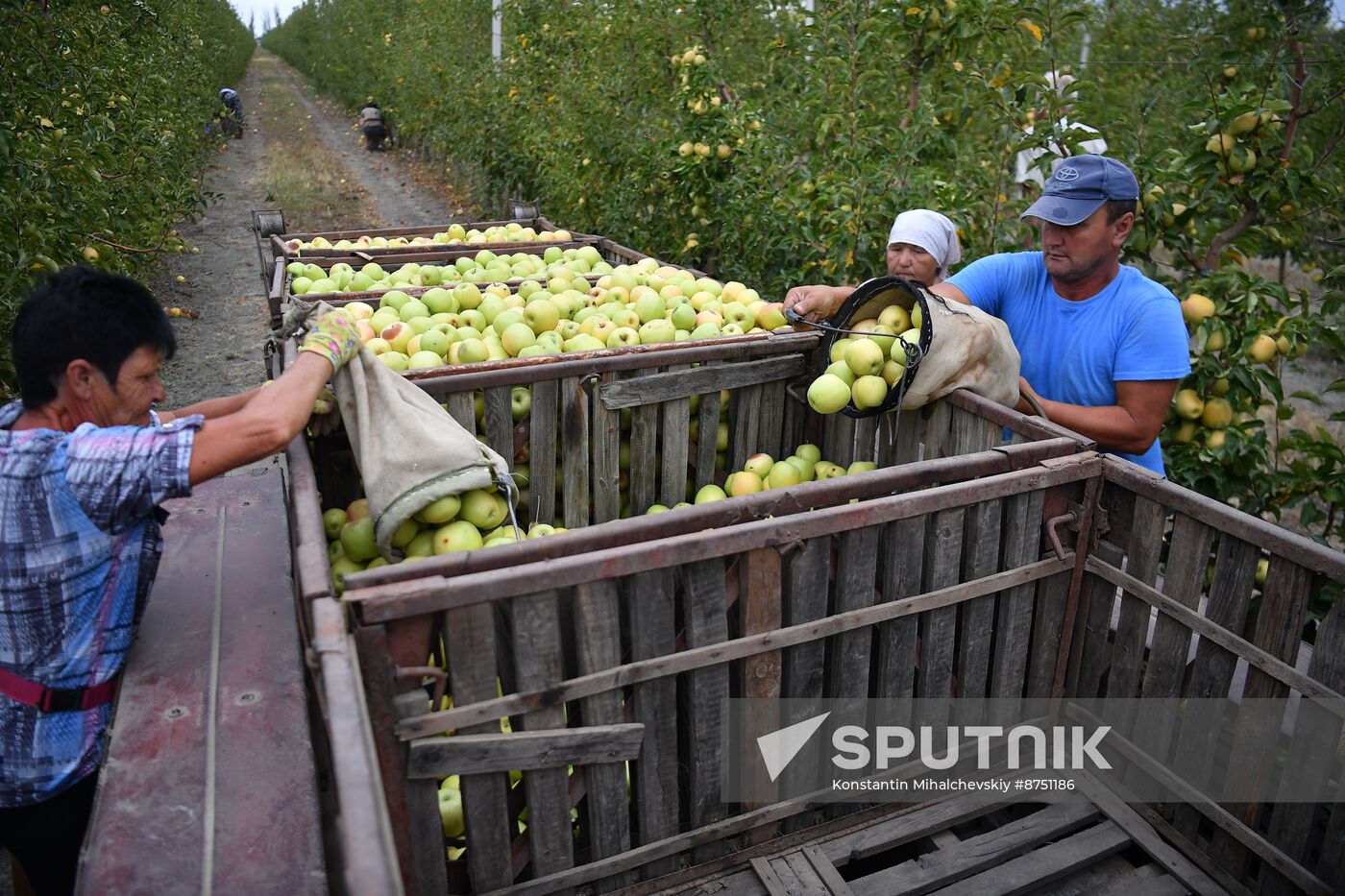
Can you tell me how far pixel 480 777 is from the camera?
6.41 ft

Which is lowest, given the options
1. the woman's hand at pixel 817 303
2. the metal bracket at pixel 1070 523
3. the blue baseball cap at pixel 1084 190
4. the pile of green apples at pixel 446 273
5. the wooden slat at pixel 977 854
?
the wooden slat at pixel 977 854

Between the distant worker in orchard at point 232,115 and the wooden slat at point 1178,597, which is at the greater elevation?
the distant worker in orchard at point 232,115

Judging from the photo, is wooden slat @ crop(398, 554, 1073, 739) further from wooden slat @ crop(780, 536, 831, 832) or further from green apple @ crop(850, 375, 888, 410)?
green apple @ crop(850, 375, 888, 410)

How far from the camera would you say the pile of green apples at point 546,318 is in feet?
11.3

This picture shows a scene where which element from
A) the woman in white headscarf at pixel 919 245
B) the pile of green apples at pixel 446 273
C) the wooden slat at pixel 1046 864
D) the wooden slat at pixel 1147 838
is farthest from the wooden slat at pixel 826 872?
the pile of green apples at pixel 446 273

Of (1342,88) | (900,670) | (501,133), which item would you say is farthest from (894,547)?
(501,133)

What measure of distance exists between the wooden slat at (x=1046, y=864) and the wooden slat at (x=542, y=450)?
169cm

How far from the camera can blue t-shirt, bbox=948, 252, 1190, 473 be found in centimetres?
290

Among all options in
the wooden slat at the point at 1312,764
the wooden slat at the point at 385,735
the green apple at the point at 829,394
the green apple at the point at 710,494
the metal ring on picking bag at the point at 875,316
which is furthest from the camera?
the green apple at the point at 710,494

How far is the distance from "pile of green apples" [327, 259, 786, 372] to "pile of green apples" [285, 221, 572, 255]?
1.75 meters

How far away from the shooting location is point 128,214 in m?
7.77

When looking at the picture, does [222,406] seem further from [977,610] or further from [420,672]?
[977,610]

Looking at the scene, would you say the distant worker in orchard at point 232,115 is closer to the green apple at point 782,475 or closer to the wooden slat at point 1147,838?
the green apple at point 782,475

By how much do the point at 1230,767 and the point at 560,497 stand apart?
2.16m
